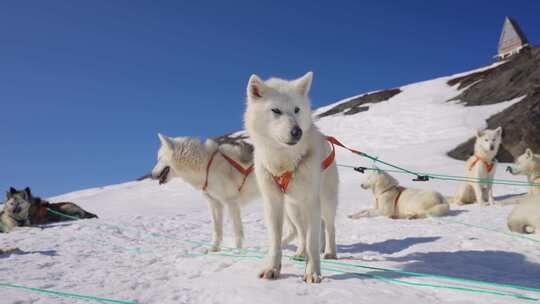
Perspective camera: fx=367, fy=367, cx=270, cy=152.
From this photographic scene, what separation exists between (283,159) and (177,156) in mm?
3044

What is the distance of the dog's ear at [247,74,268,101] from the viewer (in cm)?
353

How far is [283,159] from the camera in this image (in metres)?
3.49

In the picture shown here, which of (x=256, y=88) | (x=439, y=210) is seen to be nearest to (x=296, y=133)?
(x=256, y=88)

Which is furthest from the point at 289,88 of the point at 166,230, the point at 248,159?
the point at 166,230

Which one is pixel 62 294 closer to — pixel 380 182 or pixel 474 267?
pixel 474 267

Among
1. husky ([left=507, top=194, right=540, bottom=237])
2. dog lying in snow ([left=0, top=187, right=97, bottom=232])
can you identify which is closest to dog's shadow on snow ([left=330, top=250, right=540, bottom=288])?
husky ([left=507, top=194, right=540, bottom=237])

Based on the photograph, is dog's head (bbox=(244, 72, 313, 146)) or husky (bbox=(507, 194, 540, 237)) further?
husky (bbox=(507, 194, 540, 237))

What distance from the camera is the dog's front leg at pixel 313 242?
330 cm

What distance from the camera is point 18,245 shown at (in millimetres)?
6137

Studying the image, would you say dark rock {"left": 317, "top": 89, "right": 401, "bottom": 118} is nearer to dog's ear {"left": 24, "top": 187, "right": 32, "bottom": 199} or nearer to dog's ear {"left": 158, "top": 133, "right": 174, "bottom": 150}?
dog's ear {"left": 24, "top": 187, "right": 32, "bottom": 199}

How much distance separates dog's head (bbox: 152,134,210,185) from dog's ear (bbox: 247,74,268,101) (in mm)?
2624

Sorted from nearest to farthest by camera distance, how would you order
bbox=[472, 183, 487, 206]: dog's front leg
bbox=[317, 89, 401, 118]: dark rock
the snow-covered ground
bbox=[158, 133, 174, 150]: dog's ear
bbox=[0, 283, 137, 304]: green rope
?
the snow-covered ground → bbox=[0, 283, 137, 304]: green rope → bbox=[158, 133, 174, 150]: dog's ear → bbox=[472, 183, 487, 206]: dog's front leg → bbox=[317, 89, 401, 118]: dark rock

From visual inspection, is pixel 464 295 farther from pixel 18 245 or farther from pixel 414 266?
pixel 18 245

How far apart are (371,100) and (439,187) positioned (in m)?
29.4
